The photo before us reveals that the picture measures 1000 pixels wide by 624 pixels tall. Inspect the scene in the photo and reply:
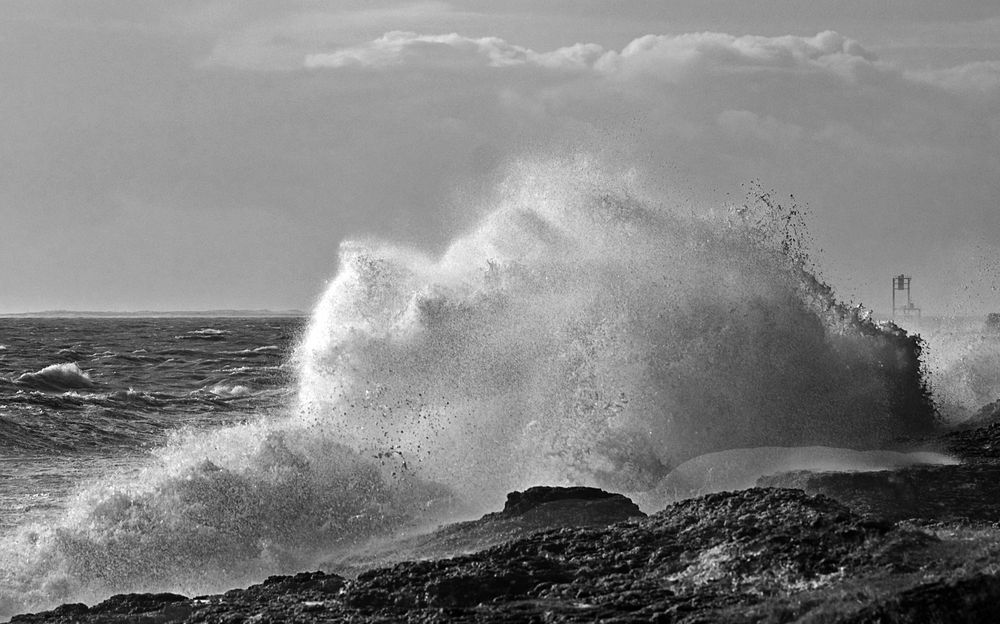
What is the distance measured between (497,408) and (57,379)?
2293 centimetres

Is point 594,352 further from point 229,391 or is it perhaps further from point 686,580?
point 229,391

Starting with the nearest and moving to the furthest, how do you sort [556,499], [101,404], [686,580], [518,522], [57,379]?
[686,580] < [518,522] < [556,499] < [101,404] < [57,379]

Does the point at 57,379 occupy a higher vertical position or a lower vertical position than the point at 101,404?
higher

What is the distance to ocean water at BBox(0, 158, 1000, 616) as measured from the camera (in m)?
12.8

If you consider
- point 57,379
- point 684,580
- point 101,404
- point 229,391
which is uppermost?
point 57,379

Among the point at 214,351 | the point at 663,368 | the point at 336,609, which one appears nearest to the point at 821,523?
the point at 336,609

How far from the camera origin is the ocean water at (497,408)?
12.8m

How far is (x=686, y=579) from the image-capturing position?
7.56 metres

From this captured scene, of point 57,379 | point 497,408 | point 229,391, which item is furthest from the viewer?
point 57,379

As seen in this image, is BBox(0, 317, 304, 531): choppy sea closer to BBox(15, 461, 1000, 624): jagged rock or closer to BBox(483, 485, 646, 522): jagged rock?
BBox(483, 485, 646, 522): jagged rock

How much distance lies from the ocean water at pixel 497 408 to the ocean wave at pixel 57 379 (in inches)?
377

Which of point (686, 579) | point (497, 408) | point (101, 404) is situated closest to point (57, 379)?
point (101, 404)

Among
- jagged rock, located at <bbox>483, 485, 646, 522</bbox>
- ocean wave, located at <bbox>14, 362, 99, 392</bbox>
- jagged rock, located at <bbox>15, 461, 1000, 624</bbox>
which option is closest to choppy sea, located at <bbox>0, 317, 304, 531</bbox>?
ocean wave, located at <bbox>14, 362, 99, 392</bbox>

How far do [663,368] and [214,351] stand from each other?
137ft
